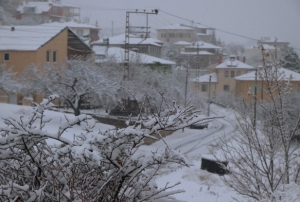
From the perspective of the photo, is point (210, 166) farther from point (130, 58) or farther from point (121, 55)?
point (121, 55)

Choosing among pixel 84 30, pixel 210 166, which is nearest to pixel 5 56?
pixel 210 166

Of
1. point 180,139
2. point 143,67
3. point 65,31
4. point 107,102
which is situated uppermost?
point 65,31

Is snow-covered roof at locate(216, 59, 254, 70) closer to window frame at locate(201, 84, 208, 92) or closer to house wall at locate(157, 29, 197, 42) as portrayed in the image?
window frame at locate(201, 84, 208, 92)

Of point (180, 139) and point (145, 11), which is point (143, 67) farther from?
point (180, 139)

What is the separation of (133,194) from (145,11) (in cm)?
1956

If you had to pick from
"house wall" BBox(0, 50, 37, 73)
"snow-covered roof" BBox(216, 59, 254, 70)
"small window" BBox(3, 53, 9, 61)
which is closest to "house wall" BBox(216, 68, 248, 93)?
"snow-covered roof" BBox(216, 59, 254, 70)

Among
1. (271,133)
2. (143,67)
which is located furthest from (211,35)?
(271,133)

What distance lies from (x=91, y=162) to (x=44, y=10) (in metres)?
44.2

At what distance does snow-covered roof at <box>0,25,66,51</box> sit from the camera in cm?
2219

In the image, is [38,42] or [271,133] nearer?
[271,133]

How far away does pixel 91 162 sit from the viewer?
207 cm

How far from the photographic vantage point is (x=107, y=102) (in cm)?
1930

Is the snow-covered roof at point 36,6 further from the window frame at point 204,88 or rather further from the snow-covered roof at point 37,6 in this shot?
the window frame at point 204,88

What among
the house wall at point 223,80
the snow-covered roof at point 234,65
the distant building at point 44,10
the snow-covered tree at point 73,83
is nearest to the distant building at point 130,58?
the snow-covered tree at point 73,83
